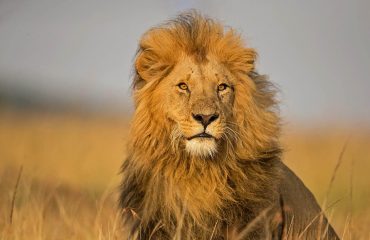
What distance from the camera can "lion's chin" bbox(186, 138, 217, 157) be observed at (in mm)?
6020

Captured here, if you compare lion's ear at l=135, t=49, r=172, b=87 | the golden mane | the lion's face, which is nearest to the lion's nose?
the lion's face

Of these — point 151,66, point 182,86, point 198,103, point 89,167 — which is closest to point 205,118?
point 198,103

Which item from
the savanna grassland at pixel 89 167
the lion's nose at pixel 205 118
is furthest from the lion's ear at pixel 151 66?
the savanna grassland at pixel 89 167

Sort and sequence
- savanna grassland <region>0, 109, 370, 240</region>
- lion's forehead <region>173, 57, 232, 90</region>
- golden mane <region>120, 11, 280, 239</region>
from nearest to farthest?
golden mane <region>120, 11, 280, 239</region> < lion's forehead <region>173, 57, 232, 90</region> < savanna grassland <region>0, 109, 370, 240</region>

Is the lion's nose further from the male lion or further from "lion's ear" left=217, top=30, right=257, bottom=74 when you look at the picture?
"lion's ear" left=217, top=30, right=257, bottom=74

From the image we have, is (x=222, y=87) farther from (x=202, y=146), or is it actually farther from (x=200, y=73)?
(x=202, y=146)

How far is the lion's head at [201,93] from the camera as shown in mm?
6113

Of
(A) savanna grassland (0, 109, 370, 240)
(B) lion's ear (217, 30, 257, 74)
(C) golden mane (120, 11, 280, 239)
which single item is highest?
(B) lion's ear (217, 30, 257, 74)

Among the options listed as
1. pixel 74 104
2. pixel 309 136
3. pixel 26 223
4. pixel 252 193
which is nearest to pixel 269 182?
pixel 252 193

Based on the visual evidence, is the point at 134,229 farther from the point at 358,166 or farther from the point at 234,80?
the point at 358,166

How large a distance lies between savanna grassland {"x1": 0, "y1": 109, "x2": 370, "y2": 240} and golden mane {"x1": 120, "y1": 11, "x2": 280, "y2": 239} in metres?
0.44

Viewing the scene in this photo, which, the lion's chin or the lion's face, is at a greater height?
the lion's face

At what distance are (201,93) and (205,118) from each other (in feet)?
1.10

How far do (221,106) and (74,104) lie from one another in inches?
1642
